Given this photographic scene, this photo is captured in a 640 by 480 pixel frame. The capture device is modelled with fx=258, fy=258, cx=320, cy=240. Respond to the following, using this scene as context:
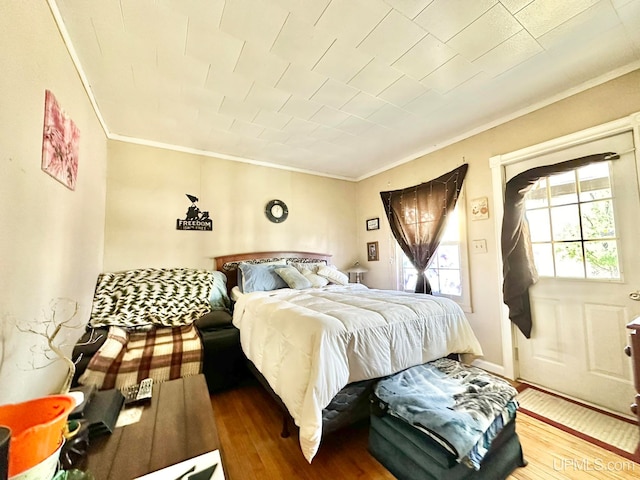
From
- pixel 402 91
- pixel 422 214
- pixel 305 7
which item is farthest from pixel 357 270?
pixel 305 7

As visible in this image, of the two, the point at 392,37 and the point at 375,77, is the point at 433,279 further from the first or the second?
the point at 392,37

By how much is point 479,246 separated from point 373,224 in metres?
1.71

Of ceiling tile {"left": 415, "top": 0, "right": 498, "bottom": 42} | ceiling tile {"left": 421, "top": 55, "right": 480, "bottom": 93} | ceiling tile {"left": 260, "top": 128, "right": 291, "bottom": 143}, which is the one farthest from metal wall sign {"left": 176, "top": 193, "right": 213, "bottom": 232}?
ceiling tile {"left": 415, "top": 0, "right": 498, "bottom": 42}

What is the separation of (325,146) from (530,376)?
10.6 feet

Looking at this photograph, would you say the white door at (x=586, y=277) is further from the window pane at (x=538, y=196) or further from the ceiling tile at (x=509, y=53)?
the ceiling tile at (x=509, y=53)

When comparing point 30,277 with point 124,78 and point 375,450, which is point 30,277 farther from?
point 375,450

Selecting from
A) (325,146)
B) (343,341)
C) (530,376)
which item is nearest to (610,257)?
(530,376)

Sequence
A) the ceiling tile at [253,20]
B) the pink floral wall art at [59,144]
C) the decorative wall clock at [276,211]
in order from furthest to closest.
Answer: the decorative wall clock at [276,211]
the ceiling tile at [253,20]
the pink floral wall art at [59,144]

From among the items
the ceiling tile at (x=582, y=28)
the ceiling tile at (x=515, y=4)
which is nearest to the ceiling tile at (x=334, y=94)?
the ceiling tile at (x=515, y=4)

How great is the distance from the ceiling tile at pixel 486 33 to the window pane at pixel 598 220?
151 centimetres

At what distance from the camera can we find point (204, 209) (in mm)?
3270

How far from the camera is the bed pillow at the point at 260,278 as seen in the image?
289 cm

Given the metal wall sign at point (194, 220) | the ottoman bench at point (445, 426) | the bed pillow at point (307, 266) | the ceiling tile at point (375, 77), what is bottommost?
the ottoman bench at point (445, 426)

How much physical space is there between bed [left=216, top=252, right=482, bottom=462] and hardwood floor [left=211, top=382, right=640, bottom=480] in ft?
0.73
